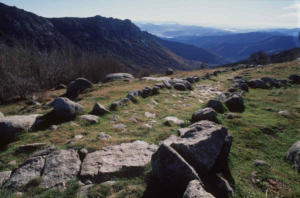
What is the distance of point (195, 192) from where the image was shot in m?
4.32

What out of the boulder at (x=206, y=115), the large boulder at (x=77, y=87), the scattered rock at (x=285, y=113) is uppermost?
the boulder at (x=206, y=115)

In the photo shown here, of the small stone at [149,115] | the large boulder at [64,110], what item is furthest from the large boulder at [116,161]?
the large boulder at [64,110]

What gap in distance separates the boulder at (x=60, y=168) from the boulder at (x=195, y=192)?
4.22m

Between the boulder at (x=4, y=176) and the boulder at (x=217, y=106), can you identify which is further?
the boulder at (x=217, y=106)

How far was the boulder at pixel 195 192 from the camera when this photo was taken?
4.23 metres

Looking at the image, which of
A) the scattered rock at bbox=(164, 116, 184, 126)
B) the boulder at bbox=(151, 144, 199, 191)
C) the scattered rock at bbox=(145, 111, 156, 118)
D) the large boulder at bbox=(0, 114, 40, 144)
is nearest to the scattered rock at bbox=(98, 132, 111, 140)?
the scattered rock at bbox=(164, 116, 184, 126)

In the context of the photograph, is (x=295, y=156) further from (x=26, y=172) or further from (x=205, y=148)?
(x=26, y=172)

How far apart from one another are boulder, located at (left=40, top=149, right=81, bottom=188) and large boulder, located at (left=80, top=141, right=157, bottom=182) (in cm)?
37

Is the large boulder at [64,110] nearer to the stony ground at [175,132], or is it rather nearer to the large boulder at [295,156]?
the stony ground at [175,132]

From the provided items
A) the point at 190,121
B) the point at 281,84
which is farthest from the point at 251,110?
the point at 281,84

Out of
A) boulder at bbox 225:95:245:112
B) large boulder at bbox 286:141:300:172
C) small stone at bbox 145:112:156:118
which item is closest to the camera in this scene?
large boulder at bbox 286:141:300:172

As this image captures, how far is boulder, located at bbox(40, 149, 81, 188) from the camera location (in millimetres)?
5996

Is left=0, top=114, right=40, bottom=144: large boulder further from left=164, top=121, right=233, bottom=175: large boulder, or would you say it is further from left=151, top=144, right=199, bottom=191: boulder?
left=164, top=121, right=233, bottom=175: large boulder

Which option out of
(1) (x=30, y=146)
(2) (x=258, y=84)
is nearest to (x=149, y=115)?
(1) (x=30, y=146)
